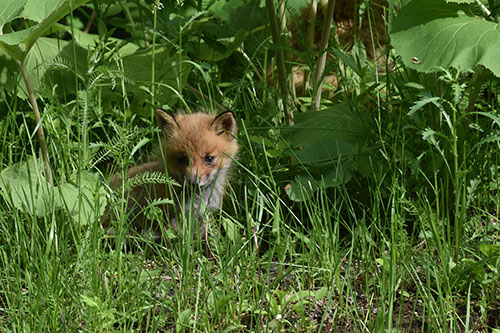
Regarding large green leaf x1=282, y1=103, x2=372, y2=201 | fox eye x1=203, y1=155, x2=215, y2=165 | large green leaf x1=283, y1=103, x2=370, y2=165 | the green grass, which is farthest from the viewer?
fox eye x1=203, y1=155, x2=215, y2=165

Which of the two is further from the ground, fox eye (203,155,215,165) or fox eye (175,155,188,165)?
fox eye (175,155,188,165)

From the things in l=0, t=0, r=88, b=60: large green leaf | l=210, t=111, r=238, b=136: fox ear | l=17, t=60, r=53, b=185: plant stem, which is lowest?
l=210, t=111, r=238, b=136: fox ear

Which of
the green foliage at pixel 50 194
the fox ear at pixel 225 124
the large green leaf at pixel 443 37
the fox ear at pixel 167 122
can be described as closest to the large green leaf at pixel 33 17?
the green foliage at pixel 50 194

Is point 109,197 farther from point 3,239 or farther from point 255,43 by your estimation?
point 255,43

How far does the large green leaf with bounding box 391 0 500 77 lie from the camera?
118 inches

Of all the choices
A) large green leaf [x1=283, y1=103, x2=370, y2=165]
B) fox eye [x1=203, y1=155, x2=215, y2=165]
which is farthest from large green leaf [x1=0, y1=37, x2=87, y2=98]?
large green leaf [x1=283, y1=103, x2=370, y2=165]

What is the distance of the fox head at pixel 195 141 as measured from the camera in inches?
149

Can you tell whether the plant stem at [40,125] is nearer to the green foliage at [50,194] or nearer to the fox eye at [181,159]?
the green foliage at [50,194]

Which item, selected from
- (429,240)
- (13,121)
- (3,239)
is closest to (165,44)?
(13,121)

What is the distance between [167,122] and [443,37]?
1.50 m

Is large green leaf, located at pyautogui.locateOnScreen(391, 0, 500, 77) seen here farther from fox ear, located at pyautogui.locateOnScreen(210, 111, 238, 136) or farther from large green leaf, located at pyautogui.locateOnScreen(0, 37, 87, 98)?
large green leaf, located at pyautogui.locateOnScreen(0, 37, 87, 98)

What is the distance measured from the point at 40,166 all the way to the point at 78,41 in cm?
161

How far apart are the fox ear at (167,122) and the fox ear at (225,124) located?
0.68 ft

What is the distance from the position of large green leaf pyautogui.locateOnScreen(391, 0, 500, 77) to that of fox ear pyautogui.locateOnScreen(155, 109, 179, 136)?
1.24 metres
